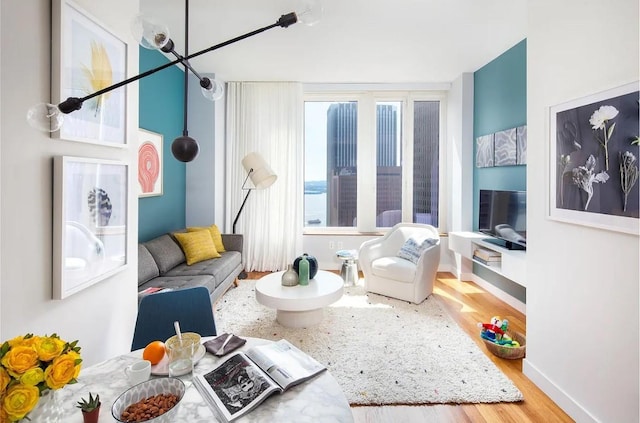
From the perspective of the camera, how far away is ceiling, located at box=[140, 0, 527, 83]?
8.75 ft

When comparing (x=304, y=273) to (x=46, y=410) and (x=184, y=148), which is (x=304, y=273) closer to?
(x=184, y=148)

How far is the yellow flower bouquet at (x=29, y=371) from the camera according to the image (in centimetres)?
69

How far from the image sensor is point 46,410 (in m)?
0.78

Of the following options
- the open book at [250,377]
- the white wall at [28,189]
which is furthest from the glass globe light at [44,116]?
the open book at [250,377]

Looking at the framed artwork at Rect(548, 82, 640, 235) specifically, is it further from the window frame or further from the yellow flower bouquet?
the window frame

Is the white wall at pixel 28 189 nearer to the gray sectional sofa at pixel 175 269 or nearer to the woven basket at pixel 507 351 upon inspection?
the gray sectional sofa at pixel 175 269

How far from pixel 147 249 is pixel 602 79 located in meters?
3.55

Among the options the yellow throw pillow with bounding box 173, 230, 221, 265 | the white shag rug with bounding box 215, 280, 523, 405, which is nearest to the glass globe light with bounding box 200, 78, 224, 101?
the white shag rug with bounding box 215, 280, 523, 405

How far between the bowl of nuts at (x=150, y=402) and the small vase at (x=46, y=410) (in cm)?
15

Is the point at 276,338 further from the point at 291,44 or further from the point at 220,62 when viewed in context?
the point at 220,62

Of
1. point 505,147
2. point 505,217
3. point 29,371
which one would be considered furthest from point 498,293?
point 29,371

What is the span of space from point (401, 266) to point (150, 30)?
3.00 m

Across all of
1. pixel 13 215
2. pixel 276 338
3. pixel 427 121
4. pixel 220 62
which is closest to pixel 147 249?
pixel 276 338

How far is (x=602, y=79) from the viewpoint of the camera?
1.54 m
